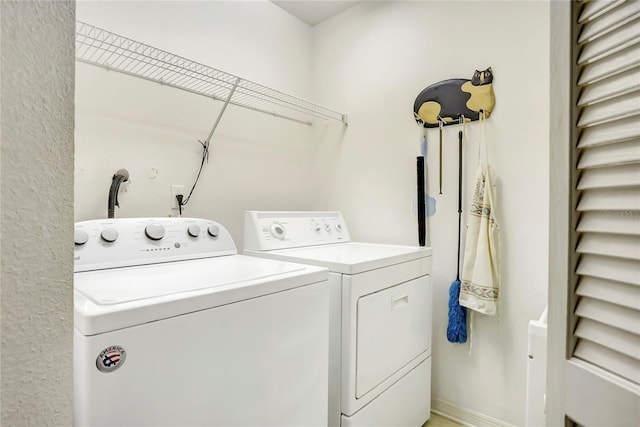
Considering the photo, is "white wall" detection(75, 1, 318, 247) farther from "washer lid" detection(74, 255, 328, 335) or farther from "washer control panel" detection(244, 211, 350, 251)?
"washer lid" detection(74, 255, 328, 335)

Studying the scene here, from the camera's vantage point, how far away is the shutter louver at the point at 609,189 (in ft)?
1.24

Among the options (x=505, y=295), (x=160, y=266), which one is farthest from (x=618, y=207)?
(x=505, y=295)

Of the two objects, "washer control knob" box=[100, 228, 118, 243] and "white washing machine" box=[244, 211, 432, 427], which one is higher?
"washer control knob" box=[100, 228, 118, 243]

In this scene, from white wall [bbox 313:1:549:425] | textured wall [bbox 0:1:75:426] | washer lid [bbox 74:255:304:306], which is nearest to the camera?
textured wall [bbox 0:1:75:426]

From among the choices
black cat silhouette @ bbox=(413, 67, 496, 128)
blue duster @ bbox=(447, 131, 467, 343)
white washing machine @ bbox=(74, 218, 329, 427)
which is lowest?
blue duster @ bbox=(447, 131, 467, 343)

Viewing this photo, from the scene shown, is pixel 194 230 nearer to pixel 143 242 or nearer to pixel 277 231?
pixel 143 242

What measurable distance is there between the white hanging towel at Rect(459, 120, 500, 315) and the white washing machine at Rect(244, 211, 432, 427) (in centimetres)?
20

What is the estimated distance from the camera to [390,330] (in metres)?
1.52

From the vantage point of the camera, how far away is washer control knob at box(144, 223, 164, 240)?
1.32 meters

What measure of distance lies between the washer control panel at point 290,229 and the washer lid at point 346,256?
51mm

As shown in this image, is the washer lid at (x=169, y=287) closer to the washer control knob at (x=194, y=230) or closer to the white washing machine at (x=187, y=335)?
the white washing machine at (x=187, y=335)

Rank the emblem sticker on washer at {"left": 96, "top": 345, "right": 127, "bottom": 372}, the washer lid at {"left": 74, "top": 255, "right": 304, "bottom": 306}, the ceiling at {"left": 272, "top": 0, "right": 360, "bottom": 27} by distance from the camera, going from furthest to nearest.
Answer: the ceiling at {"left": 272, "top": 0, "right": 360, "bottom": 27} < the washer lid at {"left": 74, "top": 255, "right": 304, "bottom": 306} < the emblem sticker on washer at {"left": 96, "top": 345, "right": 127, "bottom": 372}

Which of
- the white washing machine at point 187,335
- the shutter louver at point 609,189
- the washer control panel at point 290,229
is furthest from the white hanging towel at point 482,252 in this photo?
the shutter louver at point 609,189

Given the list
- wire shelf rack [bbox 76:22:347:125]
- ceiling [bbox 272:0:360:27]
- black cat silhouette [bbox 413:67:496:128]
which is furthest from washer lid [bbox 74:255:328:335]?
ceiling [bbox 272:0:360:27]
